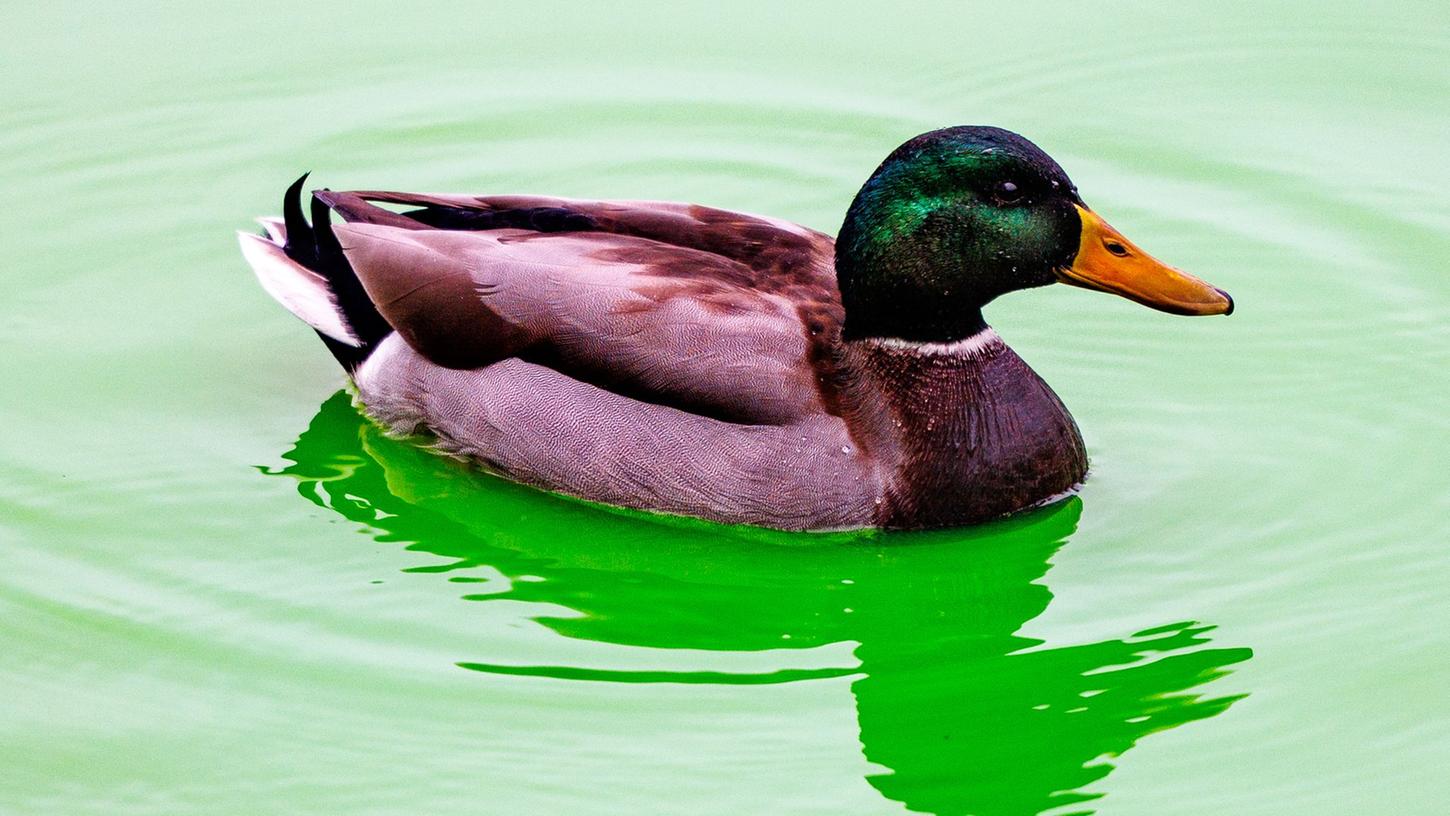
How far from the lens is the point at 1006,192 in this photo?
8203mm

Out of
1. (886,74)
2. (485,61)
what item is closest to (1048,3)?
(886,74)

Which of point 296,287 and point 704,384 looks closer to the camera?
point 704,384

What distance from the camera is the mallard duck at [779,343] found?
824 centimetres

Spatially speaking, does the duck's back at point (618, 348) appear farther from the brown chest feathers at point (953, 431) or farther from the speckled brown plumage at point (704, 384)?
the brown chest feathers at point (953, 431)

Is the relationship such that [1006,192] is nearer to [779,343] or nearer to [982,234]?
[982,234]

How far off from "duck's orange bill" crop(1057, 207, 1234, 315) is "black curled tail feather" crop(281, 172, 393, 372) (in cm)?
263

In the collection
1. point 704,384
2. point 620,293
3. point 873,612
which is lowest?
point 873,612

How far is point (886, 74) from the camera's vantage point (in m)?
11.3

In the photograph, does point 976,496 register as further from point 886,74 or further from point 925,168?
point 886,74

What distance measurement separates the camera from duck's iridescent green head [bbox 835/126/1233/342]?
8180 mm

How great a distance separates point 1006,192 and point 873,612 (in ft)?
4.92

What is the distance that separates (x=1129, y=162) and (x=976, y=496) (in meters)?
2.74

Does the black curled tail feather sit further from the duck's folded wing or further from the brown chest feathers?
the brown chest feathers

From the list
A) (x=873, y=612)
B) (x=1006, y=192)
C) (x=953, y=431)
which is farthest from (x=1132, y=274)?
(x=873, y=612)
